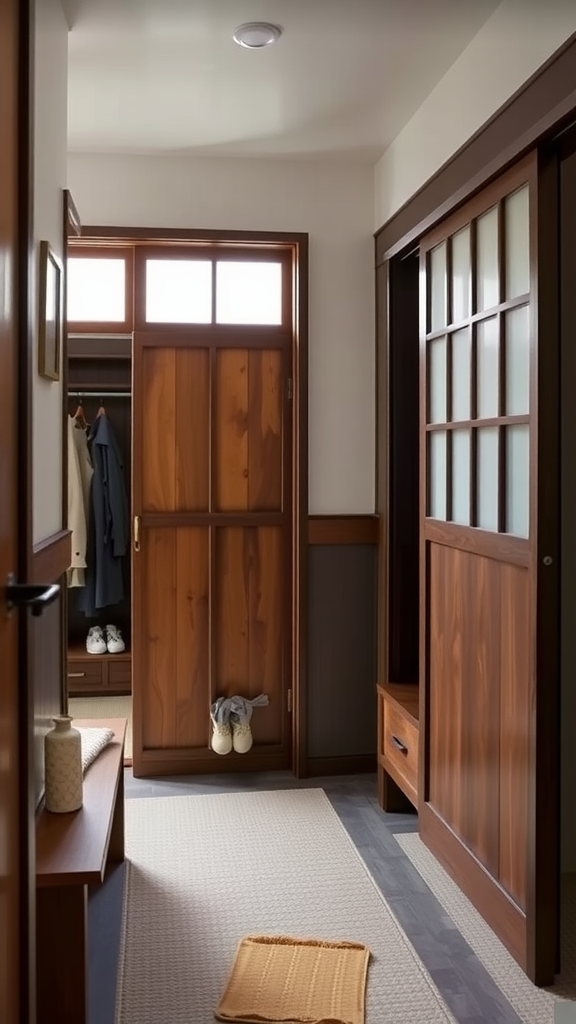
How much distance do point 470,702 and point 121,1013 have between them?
1239 millimetres

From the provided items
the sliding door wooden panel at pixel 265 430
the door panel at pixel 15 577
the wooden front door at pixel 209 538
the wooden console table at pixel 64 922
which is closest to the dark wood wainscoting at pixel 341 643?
the wooden front door at pixel 209 538

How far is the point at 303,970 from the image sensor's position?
224cm

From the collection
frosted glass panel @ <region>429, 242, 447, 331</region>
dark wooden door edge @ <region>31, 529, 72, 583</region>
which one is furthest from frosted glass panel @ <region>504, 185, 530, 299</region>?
dark wooden door edge @ <region>31, 529, 72, 583</region>

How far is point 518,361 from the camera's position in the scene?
2322 mm

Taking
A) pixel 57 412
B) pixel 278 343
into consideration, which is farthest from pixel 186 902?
pixel 278 343

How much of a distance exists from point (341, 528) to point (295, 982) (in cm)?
192

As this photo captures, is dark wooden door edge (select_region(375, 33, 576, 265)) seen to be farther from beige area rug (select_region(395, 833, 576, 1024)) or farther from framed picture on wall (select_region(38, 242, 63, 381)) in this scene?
beige area rug (select_region(395, 833, 576, 1024))

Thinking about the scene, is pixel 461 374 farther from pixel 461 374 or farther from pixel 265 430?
pixel 265 430

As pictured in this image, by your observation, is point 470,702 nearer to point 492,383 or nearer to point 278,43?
point 492,383

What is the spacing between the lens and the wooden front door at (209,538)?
3727mm

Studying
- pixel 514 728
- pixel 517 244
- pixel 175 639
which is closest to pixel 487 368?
pixel 517 244

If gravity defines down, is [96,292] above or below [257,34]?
below

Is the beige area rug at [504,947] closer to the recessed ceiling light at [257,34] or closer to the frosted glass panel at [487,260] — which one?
the frosted glass panel at [487,260]

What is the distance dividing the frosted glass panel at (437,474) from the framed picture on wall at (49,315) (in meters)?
1.23
